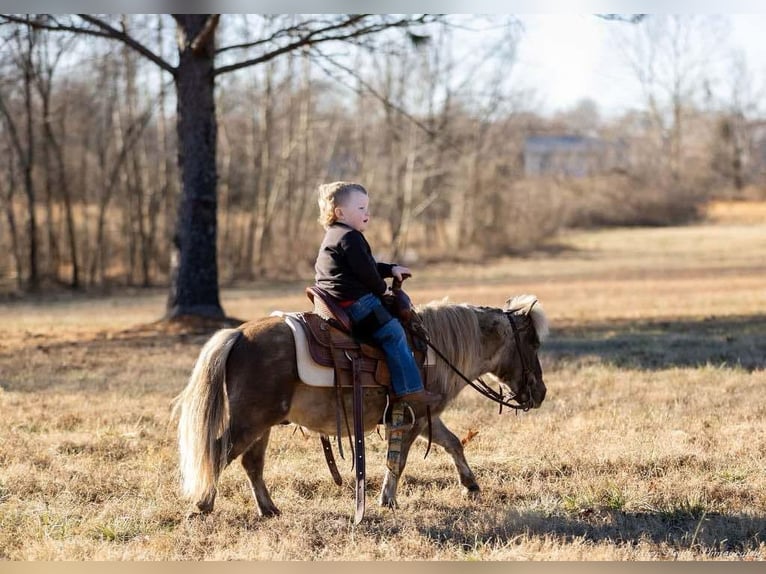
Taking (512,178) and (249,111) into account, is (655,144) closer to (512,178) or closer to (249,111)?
(512,178)

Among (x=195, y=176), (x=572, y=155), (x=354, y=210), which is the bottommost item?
(x=354, y=210)

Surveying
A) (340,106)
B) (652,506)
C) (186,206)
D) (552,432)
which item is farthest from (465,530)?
(340,106)

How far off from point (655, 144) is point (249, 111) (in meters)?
38.6

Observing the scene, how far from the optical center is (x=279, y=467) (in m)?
7.14

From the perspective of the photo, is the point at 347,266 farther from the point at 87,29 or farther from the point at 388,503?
the point at 87,29

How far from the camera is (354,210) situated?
5.92 metres

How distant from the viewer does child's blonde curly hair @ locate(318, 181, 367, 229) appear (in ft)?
19.4

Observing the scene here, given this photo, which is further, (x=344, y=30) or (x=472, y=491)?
(x=344, y=30)

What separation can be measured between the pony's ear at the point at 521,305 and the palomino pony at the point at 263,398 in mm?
304

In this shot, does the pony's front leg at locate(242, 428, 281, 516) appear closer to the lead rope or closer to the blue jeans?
the blue jeans

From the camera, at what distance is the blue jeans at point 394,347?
6.00 meters

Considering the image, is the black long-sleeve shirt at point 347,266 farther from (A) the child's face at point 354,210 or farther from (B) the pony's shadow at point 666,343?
(B) the pony's shadow at point 666,343

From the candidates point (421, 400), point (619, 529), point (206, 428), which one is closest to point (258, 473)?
point (206, 428)

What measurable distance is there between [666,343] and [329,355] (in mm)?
9125
